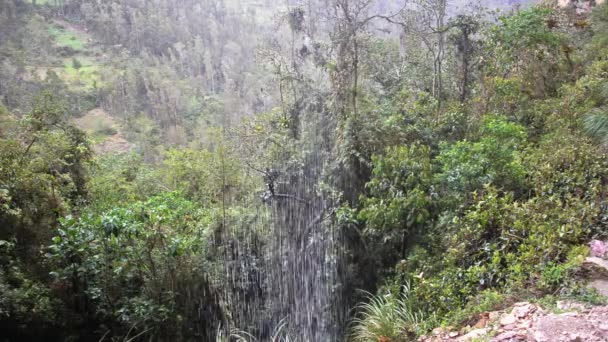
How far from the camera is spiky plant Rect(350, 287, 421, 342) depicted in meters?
4.06

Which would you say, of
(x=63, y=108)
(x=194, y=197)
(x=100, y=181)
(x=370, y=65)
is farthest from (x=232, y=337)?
(x=370, y=65)

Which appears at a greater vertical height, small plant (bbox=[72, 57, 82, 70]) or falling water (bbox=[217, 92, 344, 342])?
small plant (bbox=[72, 57, 82, 70])

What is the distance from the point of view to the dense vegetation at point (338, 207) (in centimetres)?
427

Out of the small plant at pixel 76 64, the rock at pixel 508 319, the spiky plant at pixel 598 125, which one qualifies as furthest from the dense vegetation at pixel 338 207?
the small plant at pixel 76 64

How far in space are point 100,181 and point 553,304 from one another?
23.1ft

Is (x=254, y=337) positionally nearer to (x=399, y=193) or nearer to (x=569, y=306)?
(x=399, y=193)

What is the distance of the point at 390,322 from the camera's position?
13.8 feet

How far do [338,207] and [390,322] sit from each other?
1.83m

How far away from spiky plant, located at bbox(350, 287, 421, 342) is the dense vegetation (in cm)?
2

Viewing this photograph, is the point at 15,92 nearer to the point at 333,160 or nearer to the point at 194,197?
the point at 194,197

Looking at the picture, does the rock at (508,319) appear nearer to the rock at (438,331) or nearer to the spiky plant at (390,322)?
the rock at (438,331)

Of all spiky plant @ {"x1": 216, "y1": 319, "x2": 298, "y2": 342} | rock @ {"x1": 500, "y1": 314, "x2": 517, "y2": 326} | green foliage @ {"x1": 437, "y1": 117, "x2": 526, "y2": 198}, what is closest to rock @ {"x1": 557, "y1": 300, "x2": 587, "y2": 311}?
rock @ {"x1": 500, "y1": 314, "x2": 517, "y2": 326}

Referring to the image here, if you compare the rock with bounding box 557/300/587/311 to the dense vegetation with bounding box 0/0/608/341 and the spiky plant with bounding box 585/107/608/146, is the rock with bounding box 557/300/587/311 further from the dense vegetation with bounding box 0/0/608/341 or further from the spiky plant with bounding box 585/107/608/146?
the spiky plant with bounding box 585/107/608/146

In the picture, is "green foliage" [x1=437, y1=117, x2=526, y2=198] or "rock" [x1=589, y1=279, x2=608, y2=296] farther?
"green foliage" [x1=437, y1=117, x2=526, y2=198]
